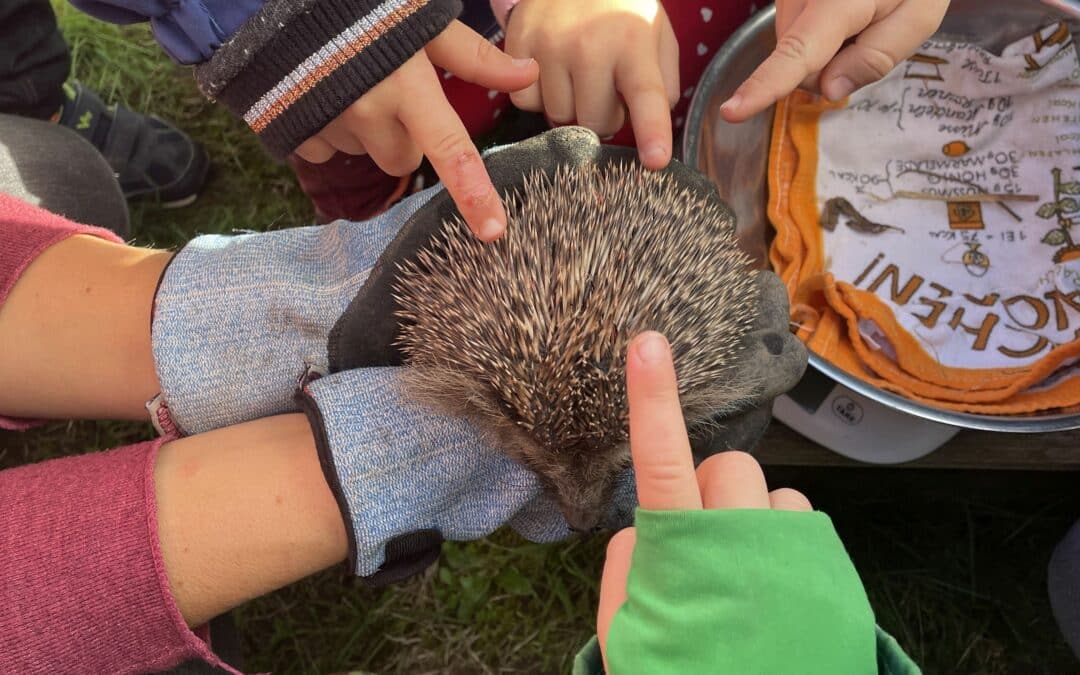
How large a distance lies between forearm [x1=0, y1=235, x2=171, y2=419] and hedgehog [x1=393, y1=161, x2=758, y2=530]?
53cm

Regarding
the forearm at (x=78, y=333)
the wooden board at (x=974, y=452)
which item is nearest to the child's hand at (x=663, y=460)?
the wooden board at (x=974, y=452)

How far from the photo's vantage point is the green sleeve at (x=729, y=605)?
3.28 ft

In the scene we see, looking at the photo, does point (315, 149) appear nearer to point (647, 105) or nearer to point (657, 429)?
point (647, 105)

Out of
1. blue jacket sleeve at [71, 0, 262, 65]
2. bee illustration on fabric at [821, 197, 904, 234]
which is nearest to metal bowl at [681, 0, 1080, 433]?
bee illustration on fabric at [821, 197, 904, 234]

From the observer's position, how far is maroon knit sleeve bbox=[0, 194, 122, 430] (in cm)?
156

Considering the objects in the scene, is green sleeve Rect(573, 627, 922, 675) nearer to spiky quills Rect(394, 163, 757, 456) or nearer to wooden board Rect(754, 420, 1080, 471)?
spiky quills Rect(394, 163, 757, 456)

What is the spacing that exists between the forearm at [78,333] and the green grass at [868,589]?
0.84 metres

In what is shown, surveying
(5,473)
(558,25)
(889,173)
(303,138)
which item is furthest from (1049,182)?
(5,473)

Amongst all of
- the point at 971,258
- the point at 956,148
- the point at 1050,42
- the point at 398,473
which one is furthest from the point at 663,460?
Result: the point at 1050,42

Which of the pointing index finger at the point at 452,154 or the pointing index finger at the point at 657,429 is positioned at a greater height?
the pointing index finger at the point at 452,154

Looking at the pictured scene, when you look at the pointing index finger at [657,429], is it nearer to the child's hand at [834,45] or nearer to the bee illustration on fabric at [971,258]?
the child's hand at [834,45]

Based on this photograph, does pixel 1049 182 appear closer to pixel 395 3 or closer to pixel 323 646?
pixel 395 3

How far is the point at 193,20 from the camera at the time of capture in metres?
1.33

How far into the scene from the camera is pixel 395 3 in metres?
1.31
